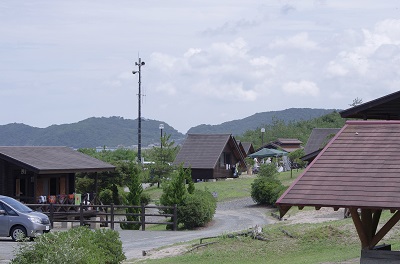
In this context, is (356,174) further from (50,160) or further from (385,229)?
(50,160)

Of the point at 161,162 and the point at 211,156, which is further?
the point at 211,156

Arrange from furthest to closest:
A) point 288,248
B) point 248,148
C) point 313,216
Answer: point 248,148
point 313,216
point 288,248

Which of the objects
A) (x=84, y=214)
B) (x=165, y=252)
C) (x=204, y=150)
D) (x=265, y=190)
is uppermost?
(x=204, y=150)

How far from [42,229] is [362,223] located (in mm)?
15220

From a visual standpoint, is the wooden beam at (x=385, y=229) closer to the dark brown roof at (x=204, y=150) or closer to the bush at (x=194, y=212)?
the bush at (x=194, y=212)

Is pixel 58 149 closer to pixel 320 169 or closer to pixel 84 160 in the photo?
pixel 84 160

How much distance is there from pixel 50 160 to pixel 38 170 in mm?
3019

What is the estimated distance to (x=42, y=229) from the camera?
27141mm

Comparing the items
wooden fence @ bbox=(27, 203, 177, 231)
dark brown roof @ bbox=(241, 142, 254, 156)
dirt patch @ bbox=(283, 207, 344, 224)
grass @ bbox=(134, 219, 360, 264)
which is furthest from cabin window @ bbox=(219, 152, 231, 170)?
grass @ bbox=(134, 219, 360, 264)

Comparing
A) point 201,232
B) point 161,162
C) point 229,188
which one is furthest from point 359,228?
point 161,162

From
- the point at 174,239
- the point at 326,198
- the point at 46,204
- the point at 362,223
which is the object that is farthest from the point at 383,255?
the point at 46,204

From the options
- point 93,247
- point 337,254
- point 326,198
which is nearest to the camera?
point 326,198

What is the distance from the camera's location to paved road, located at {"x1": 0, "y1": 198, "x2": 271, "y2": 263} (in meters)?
25.0

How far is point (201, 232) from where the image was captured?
3078 cm
